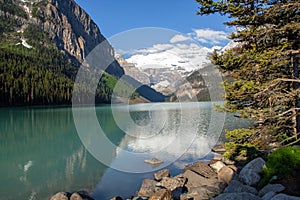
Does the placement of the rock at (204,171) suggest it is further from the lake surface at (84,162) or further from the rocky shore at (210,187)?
the lake surface at (84,162)

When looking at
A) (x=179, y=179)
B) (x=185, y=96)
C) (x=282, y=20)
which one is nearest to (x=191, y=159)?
(x=179, y=179)

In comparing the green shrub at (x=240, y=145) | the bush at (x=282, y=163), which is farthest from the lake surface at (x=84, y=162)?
the bush at (x=282, y=163)

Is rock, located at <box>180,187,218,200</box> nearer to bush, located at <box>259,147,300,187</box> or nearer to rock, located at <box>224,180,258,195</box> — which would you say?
rock, located at <box>224,180,258,195</box>

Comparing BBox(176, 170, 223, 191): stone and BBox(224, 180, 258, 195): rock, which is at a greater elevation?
BBox(224, 180, 258, 195): rock

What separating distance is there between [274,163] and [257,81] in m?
3.15

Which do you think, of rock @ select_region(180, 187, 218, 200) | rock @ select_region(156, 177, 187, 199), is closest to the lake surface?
rock @ select_region(156, 177, 187, 199)

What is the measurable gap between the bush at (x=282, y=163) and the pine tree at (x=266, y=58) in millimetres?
449

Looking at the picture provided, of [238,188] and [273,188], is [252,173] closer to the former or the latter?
[238,188]

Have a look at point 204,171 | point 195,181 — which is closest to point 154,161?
point 204,171

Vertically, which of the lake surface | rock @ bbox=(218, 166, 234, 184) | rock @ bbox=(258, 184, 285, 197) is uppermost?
rock @ bbox=(258, 184, 285, 197)

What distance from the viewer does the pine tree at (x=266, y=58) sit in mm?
7895

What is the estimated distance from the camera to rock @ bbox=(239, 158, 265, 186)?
9.34 metres

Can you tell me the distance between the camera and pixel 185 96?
191000 millimetres

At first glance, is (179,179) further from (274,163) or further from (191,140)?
(191,140)
